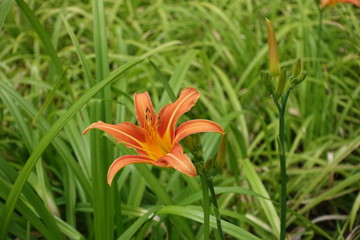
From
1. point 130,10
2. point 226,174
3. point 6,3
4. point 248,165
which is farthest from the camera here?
point 130,10

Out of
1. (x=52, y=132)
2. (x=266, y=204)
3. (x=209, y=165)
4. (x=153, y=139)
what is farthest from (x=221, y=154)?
(x=266, y=204)

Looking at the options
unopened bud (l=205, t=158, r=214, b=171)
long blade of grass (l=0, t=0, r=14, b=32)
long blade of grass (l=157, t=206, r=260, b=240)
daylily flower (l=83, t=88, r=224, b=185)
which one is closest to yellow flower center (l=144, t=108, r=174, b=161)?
daylily flower (l=83, t=88, r=224, b=185)

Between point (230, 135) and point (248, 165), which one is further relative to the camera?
point (230, 135)

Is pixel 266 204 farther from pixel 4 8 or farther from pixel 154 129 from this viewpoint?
pixel 4 8

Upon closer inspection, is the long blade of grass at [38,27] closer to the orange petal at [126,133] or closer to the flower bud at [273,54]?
Answer: the orange petal at [126,133]

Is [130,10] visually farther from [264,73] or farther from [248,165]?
[264,73]

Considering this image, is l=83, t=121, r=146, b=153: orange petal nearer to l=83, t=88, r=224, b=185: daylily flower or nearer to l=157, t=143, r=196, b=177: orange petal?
l=83, t=88, r=224, b=185: daylily flower

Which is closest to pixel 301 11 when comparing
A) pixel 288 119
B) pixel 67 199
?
pixel 288 119
